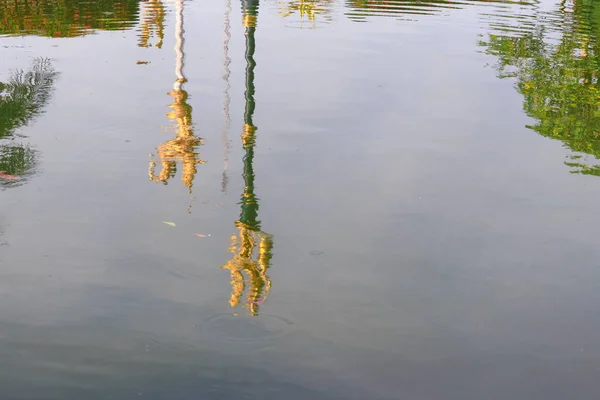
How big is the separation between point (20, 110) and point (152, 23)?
29.1 feet

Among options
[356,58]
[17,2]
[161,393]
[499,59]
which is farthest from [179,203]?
[17,2]

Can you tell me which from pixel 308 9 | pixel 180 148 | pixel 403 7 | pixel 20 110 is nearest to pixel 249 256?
pixel 180 148

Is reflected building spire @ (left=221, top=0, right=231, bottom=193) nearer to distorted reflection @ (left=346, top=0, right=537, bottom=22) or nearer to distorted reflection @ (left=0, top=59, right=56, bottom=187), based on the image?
distorted reflection @ (left=0, top=59, right=56, bottom=187)

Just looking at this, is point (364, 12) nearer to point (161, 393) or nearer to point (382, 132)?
point (382, 132)

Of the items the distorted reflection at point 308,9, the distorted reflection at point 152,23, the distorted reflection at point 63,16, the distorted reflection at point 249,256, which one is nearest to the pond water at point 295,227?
the distorted reflection at point 249,256

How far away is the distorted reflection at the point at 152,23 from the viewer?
17.9 metres

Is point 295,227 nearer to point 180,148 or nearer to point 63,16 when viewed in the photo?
→ point 180,148

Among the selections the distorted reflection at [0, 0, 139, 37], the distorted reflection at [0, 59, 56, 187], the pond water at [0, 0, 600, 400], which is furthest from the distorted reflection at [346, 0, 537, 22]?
the distorted reflection at [0, 59, 56, 187]

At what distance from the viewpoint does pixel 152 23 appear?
2036 centimetres

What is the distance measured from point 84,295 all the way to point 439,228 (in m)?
3.45

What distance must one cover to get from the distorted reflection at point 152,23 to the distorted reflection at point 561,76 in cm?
711

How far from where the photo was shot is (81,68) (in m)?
14.7

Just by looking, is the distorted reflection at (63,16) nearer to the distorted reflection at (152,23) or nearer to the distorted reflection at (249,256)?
the distorted reflection at (152,23)

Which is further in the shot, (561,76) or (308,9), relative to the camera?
(308,9)
